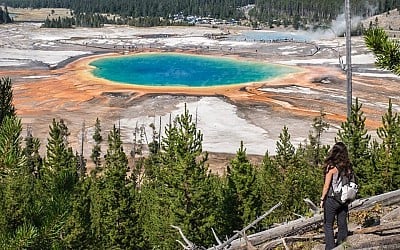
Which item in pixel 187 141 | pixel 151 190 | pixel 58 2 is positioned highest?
pixel 58 2

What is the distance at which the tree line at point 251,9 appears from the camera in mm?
109988

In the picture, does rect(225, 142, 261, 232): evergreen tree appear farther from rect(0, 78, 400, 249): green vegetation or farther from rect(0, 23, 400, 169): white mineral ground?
rect(0, 23, 400, 169): white mineral ground

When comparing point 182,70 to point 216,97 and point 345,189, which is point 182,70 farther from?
point 345,189

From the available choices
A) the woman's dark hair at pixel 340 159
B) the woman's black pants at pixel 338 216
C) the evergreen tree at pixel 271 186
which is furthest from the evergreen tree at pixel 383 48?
the evergreen tree at pixel 271 186

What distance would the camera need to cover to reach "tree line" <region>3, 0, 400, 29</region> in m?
110

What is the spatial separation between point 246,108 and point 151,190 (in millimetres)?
19778

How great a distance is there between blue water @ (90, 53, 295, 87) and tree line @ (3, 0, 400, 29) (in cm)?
4148

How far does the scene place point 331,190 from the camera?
559cm

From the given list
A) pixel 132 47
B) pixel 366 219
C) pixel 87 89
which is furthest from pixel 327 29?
pixel 366 219

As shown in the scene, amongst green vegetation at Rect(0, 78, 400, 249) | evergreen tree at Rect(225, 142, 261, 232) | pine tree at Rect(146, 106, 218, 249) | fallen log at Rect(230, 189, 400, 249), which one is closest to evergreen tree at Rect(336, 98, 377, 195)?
green vegetation at Rect(0, 78, 400, 249)

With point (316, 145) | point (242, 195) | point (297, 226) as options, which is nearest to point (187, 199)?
point (242, 195)

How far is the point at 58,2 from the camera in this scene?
164 meters

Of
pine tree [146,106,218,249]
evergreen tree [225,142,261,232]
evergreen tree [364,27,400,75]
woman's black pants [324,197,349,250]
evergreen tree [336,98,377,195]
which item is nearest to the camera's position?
A: evergreen tree [364,27,400,75]

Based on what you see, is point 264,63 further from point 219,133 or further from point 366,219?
point 366,219
